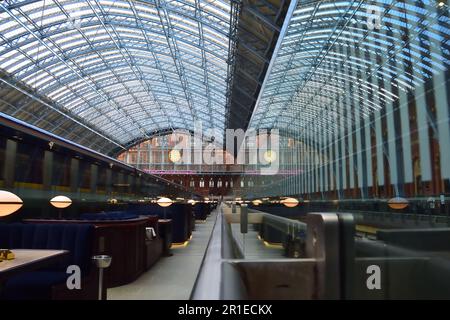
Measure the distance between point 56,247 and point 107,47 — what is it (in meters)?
33.6

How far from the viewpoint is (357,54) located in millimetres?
4445

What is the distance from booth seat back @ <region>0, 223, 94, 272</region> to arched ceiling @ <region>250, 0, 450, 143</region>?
3.96 m

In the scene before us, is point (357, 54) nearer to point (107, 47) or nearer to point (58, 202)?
point (58, 202)

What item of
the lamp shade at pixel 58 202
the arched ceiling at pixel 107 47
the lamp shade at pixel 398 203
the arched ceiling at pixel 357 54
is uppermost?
the arched ceiling at pixel 107 47

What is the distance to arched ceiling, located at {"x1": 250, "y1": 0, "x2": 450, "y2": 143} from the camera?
3.60 metres

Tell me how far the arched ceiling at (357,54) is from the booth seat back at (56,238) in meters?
3.96

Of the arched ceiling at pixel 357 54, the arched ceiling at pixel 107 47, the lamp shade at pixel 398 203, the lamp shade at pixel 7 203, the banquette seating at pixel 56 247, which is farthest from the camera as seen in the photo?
the arched ceiling at pixel 107 47

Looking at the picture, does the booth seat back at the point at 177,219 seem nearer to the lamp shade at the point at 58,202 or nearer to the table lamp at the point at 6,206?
the lamp shade at the point at 58,202

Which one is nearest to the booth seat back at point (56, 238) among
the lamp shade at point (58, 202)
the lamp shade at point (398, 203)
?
the lamp shade at point (58, 202)

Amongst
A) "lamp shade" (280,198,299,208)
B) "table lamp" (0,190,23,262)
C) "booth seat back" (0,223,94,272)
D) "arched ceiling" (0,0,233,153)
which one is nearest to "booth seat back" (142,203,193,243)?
"lamp shade" (280,198,299,208)

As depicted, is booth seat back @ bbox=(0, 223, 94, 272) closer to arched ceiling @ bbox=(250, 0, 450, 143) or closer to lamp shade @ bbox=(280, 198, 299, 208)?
lamp shade @ bbox=(280, 198, 299, 208)

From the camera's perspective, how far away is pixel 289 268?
1742 mm

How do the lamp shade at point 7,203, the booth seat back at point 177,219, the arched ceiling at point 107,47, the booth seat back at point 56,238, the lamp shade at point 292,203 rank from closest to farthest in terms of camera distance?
the lamp shade at point 7,203, the booth seat back at point 56,238, the lamp shade at point 292,203, the booth seat back at point 177,219, the arched ceiling at point 107,47

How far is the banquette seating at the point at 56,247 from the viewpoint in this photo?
5707 millimetres
